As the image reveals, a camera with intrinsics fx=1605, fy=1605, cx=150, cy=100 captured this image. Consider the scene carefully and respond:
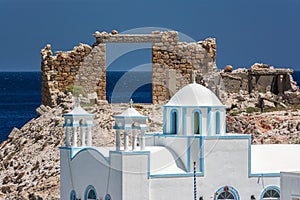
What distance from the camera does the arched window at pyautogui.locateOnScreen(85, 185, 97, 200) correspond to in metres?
53.1

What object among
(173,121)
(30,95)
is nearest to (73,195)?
(173,121)

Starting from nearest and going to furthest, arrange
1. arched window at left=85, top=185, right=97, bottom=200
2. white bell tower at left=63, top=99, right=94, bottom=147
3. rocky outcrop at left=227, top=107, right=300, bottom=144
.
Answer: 1. arched window at left=85, top=185, right=97, bottom=200
2. white bell tower at left=63, top=99, right=94, bottom=147
3. rocky outcrop at left=227, top=107, right=300, bottom=144

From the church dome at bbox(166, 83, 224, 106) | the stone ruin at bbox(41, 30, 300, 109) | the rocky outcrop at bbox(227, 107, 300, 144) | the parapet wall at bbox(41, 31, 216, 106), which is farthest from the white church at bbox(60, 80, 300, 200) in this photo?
the parapet wall at bbox(41, 31, 216, 106)

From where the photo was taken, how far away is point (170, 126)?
177 ft

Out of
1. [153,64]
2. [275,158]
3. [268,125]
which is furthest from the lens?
[153,64]

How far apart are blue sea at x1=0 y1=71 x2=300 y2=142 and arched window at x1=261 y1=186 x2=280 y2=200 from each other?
288 inches

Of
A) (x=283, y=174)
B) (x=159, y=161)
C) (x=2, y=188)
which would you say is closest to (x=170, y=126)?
(x=159, y=161)

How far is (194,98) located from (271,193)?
4113 millimetres

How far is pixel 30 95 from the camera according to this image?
159 m

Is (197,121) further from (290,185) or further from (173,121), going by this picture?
(290,185)

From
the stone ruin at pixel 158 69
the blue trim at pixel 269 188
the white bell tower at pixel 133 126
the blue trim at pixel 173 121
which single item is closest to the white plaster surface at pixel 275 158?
the blue trim at pixel 269 188

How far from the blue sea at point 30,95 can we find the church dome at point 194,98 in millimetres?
4215

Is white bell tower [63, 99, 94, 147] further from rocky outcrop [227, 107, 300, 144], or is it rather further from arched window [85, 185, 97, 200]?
rocky outcrop [227, 107, 300, 144]

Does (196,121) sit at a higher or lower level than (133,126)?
higher
